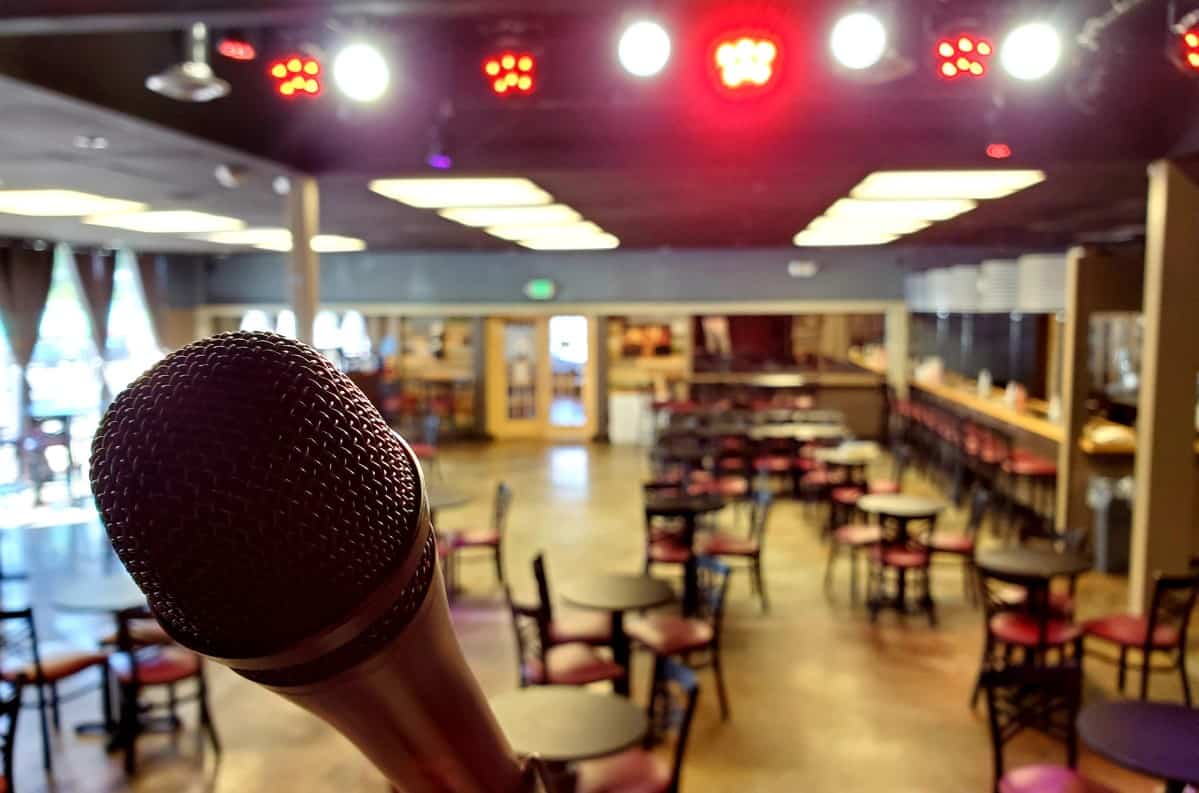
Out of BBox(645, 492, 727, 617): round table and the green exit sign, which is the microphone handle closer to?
BBox(645, 492, 727, 617): round table

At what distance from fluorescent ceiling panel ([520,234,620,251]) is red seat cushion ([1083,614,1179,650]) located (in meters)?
6.56

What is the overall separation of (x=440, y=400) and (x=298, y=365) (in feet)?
51.3

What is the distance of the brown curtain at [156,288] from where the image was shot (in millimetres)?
13875

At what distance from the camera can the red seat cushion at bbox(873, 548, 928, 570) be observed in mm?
6664

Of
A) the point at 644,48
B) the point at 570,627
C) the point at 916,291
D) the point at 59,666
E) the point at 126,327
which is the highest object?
the point at 644,48

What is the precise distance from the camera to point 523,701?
12.5 feet

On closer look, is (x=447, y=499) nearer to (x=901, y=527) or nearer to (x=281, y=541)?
(x=901, y=527)

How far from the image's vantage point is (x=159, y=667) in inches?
193

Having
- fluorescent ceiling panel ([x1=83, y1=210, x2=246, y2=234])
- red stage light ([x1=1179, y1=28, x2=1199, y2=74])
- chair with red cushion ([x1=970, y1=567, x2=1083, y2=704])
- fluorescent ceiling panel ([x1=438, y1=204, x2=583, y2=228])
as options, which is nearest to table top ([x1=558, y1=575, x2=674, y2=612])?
chair with red cushion ([x1=970, y1=567, x2=1083, y2=704])

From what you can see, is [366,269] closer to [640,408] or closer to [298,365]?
[640,408]

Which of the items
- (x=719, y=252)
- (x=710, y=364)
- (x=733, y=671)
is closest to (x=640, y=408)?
(x=710, y=364)

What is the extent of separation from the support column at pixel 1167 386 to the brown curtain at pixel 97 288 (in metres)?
11.9


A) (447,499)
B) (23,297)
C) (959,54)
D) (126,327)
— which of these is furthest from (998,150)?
(126,327)

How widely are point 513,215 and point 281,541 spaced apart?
7562 mm
